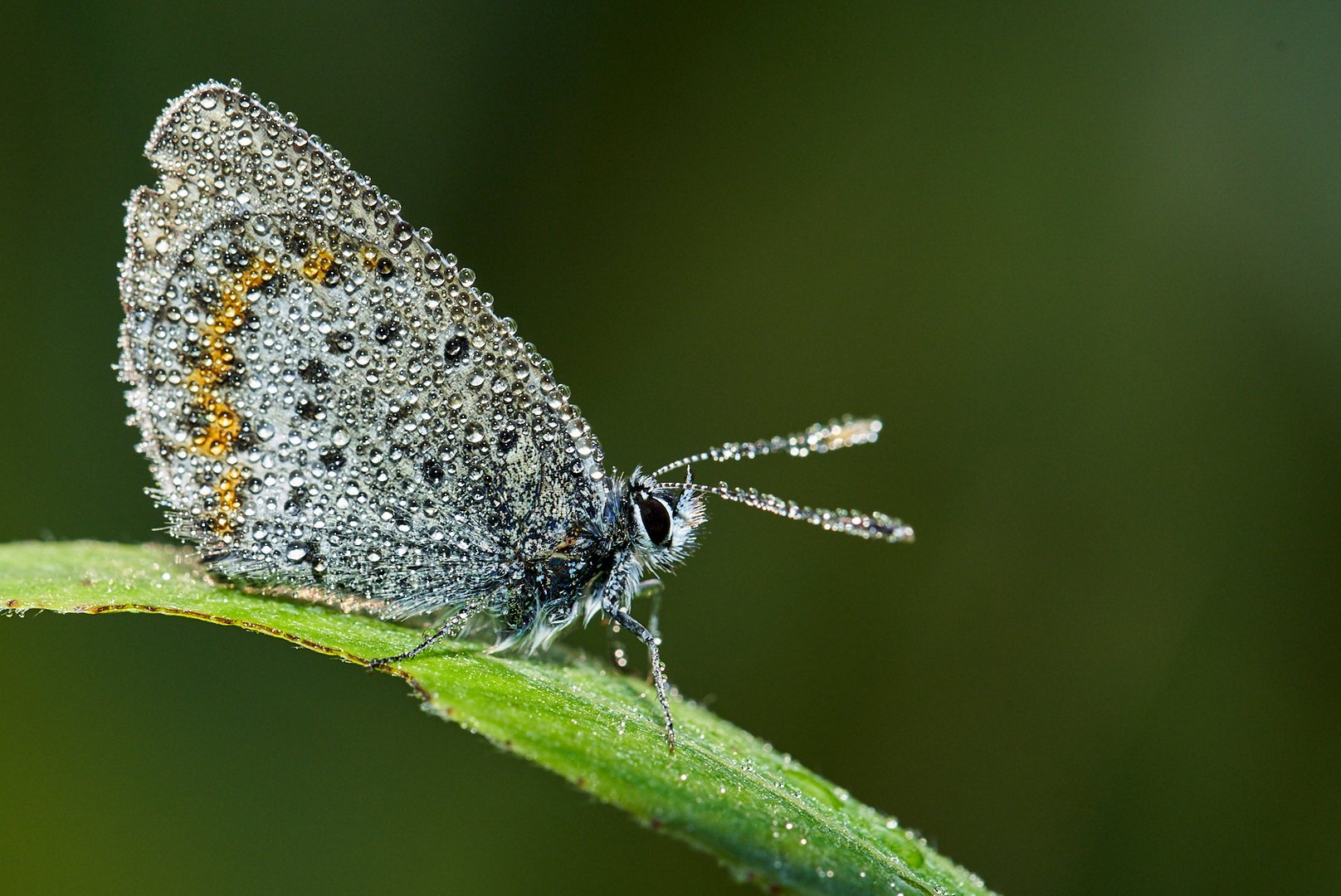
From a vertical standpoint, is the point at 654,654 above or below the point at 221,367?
below

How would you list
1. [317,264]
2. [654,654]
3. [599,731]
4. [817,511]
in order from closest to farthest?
[599,731]
[654,654]
[317,264]
[817,511]

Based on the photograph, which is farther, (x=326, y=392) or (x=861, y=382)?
(x=861, y=382)

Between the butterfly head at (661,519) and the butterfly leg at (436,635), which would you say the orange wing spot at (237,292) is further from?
the butterfly head at (661,519)

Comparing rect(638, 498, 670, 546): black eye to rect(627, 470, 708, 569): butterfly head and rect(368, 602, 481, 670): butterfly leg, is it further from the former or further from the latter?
rect(368, 602, 481, 670): butterfly leg

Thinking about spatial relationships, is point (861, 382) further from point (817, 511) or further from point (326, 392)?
point (326, 392)

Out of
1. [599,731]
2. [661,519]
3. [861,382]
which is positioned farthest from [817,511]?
[861,382]

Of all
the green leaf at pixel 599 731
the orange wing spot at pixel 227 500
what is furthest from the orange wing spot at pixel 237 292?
the green leaf at pixel 599 731

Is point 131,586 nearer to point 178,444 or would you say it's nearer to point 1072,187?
point 178,444

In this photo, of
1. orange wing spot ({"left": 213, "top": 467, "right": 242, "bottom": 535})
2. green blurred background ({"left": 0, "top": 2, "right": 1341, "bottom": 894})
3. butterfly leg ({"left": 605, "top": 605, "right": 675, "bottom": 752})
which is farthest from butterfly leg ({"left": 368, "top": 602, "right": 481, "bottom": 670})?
green blurred background ({"left": 0, "top": 2, "right": 1341, "bottom": 894})
